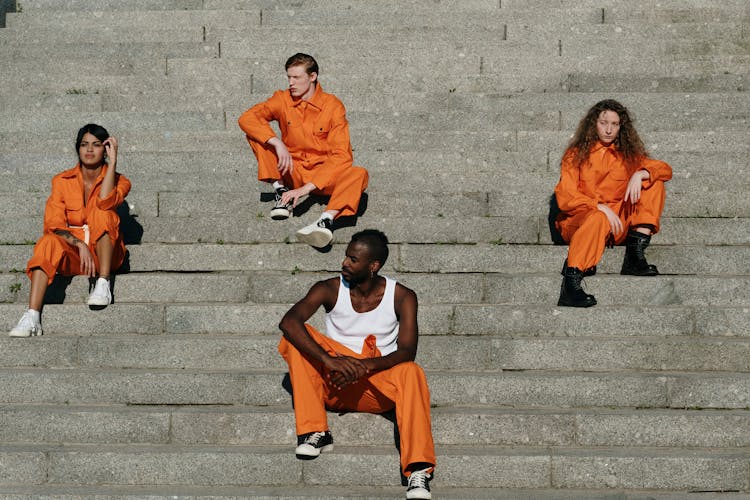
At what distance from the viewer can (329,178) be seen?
8.27 m

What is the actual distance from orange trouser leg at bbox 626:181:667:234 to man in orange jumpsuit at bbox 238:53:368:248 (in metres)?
1.94

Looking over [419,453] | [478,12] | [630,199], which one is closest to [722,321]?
[630,199]

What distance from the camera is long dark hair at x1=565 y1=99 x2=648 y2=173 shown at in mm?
7934

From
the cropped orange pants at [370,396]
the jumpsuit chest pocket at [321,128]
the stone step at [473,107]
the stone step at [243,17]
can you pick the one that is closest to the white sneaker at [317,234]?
the jumpsuit chest pocket at [321,128]

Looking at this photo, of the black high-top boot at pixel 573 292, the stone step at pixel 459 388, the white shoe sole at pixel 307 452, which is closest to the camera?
the white shoe sole at pixel 307 452

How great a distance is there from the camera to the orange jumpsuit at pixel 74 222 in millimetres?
7356

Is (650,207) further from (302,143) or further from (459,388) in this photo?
(302,143)

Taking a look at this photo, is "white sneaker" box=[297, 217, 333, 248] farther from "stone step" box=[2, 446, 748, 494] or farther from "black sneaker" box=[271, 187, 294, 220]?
"stone step" box=[2, 446, 748, 494]

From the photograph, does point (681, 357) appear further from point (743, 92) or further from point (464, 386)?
point (743, 92)

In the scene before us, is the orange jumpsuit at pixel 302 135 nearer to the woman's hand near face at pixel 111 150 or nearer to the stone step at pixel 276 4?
the woman's hand near face at pixel 111 150

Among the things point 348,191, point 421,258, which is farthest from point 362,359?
point 348,191

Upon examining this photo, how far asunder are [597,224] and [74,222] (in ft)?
11.4

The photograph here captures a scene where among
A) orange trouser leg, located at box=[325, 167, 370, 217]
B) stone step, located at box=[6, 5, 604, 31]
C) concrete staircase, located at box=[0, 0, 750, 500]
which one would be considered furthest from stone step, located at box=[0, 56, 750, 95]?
orange trouser leg, located at box=[325, 167, 370, 217]

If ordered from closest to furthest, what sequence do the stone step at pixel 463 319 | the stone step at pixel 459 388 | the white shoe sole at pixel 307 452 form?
the white shoe sole at pixel 307 452 < the stone step at pixel 459 388 < the stone step at pixel 463 319
